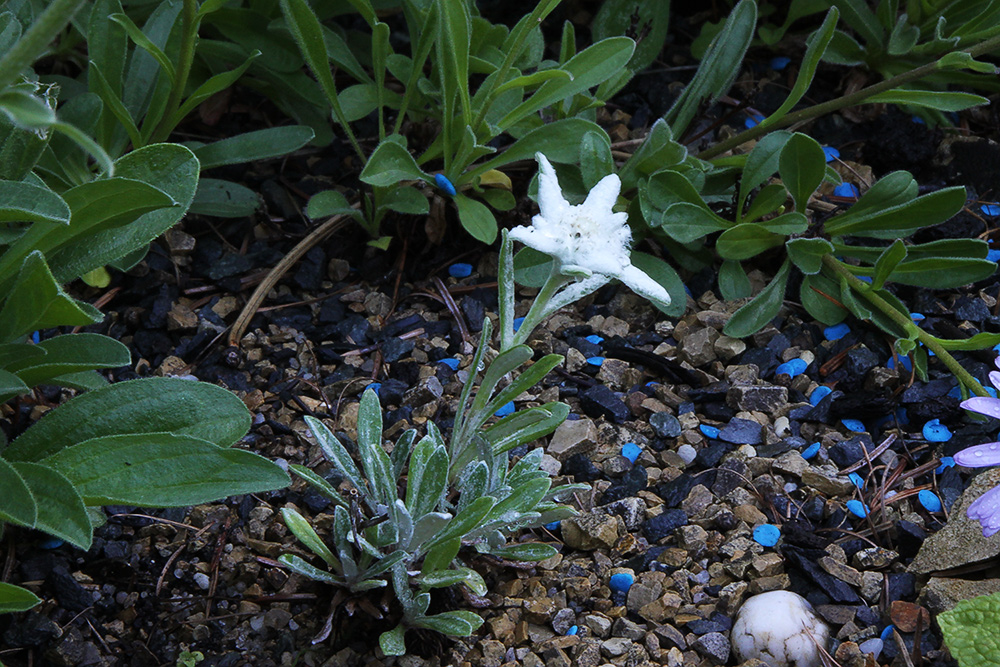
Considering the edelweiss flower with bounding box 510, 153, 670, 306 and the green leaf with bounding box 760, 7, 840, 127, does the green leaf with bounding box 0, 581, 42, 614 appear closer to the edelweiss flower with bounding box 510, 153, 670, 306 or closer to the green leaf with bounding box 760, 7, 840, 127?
the edelweiss flower with bounding box 510, 153, 670, 306

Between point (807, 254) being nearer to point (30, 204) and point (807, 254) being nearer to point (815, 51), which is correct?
point (815, 51)

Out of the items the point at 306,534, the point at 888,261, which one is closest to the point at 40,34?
the point at 306,534

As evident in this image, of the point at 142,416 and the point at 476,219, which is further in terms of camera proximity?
the point at 476,219

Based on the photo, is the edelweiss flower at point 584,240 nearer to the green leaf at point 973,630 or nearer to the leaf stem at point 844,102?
the green leaf at point 973,630

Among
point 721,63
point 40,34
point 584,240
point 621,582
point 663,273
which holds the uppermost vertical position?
point 40,34

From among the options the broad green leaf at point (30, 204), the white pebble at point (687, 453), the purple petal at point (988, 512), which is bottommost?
the white pebble at point (687, 453)

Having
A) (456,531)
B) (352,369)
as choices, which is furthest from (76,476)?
(352,369)

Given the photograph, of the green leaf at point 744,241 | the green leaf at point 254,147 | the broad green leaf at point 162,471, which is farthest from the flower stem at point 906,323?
the broad green leaf at point 162,471
